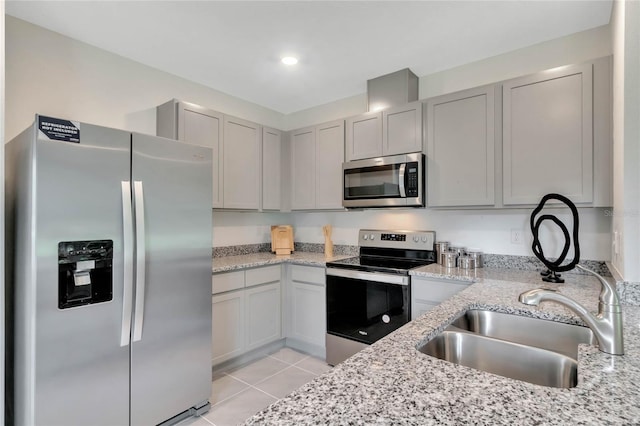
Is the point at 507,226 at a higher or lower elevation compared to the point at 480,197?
lower

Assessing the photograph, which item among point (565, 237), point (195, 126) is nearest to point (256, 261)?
point (195, 126)

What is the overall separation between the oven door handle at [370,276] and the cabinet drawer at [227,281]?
2.48ft

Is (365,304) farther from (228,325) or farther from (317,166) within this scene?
(317,166)

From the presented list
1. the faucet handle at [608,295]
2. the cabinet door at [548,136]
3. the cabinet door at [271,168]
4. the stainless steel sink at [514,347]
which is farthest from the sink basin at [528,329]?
the cabinet door at [271,168]

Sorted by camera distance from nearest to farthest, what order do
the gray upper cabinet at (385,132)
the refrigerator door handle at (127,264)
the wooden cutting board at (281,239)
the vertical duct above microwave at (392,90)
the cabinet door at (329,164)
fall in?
the refrigerator door handle at (127,264)
the gray upper cabinet at (385,132)
the vertical duct above microwave at (392,90)
the cabinet door at (329,164)
the wooden cutting board at (281,239)

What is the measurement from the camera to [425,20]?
2037 mm

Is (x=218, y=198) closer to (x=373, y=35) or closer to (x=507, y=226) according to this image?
(x=373, y=35)

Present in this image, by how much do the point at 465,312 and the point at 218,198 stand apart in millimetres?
2116

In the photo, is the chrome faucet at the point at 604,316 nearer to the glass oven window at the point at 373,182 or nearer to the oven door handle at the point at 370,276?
the oven door handle at the point at 370,276

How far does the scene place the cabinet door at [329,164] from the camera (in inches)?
120

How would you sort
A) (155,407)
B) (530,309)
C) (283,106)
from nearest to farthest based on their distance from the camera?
(530,309)
(155,407)
(283,106)

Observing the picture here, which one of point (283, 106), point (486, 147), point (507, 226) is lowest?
point (507, 226)

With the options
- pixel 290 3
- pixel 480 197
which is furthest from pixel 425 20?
pixel 480 197

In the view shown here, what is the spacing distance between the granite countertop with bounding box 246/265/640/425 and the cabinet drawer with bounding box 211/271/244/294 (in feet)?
5.92
